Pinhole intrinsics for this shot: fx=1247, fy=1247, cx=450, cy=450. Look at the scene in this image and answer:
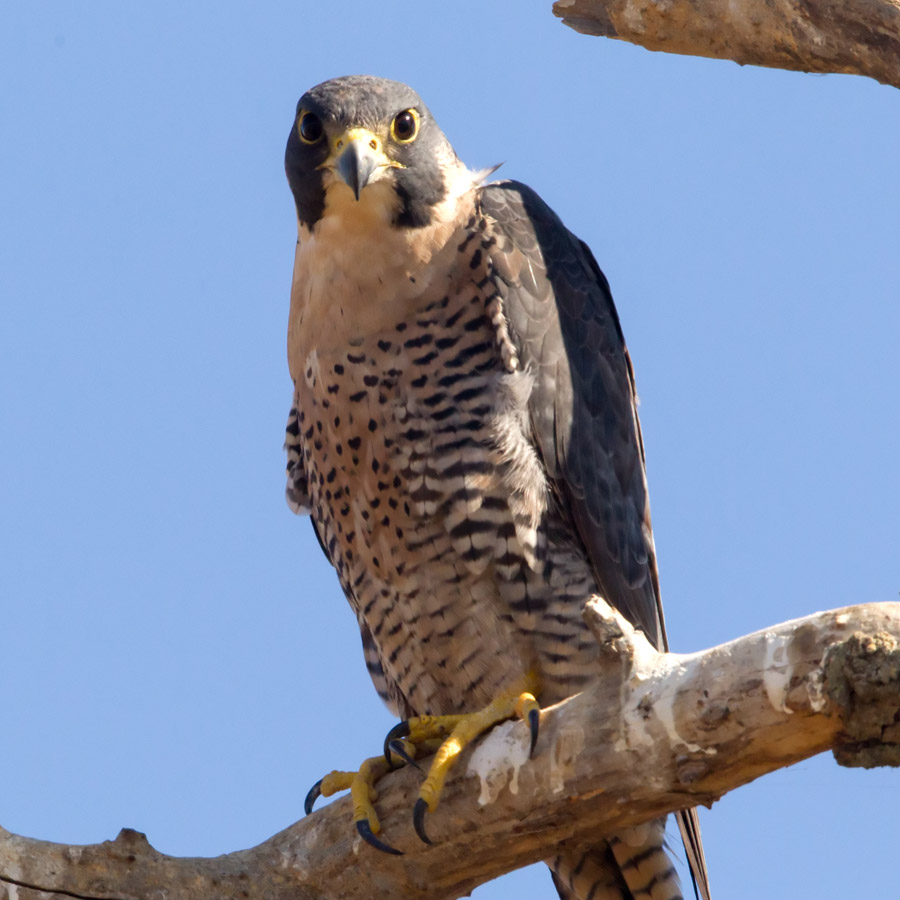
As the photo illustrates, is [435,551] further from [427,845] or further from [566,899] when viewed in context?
[566,899]

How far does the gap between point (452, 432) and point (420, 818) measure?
1.17 m

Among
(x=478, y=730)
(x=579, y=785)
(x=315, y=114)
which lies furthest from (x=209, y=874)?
(x=315, y=114)

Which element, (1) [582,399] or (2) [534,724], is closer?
(2) [534,724]

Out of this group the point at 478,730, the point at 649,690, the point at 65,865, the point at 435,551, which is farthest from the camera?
the point at 435,551

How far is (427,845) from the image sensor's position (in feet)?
11.6

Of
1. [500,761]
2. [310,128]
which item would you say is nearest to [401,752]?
[500,761]

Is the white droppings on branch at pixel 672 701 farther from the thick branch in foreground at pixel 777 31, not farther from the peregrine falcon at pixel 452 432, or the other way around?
the thick branch in foreground at pixel 777 31

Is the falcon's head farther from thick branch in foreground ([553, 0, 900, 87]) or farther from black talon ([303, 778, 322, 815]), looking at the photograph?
black talon ([303, 778, 322, 815])

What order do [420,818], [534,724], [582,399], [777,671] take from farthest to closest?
[582,399], [420,818], [534,724], [777,671]

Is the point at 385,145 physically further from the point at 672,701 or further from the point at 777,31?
the point at 672,701

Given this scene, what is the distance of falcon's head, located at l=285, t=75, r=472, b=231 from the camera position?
3.98 m

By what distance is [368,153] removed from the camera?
13.0 feet

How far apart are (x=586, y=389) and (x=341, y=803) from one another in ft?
5.28

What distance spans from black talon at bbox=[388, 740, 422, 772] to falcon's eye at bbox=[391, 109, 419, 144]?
1929mm
